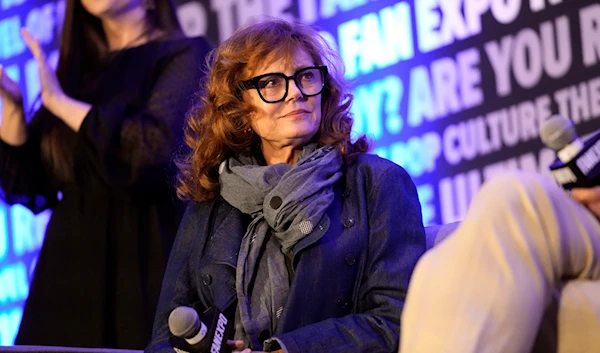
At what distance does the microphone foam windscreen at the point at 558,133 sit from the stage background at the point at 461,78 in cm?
165

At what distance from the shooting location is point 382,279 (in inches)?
78.2

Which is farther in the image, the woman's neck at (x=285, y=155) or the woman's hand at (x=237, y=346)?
the woman's neck at (x=285, y=155)

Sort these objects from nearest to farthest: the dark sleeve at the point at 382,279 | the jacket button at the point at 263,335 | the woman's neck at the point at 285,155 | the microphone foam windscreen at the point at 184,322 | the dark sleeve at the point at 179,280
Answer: the microphone foam windscreen at the point at 184,322 → the dark sleeve at the point at 382,279 → the jacket button at the point at 263,335 → the dark sleeve at the point at 179,280 → the woman's neck at the point at 285,155

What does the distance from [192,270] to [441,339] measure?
0.91 metres

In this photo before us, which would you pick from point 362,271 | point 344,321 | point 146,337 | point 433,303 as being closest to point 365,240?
point 362,271

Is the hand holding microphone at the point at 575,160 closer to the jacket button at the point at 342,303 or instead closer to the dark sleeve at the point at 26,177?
the jacket button at the point at 342,303

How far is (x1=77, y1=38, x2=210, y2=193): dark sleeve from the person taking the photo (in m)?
2.78

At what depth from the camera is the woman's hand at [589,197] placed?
62.2 inches

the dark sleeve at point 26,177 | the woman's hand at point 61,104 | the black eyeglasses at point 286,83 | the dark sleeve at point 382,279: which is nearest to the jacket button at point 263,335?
the dark sleeve at point 382,279

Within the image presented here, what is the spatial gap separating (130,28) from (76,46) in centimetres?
18

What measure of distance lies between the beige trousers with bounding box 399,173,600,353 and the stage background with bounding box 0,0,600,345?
5.53ft

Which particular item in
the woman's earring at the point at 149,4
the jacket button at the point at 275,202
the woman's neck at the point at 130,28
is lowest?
the jacket button at the point at 275,202

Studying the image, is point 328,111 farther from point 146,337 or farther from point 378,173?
point 146,337

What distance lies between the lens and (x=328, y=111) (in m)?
2.25
